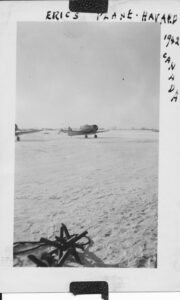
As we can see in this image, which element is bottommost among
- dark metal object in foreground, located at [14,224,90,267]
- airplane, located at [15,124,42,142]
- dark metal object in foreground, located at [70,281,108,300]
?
dark metal object in foreground, located at [70,281,108,300]

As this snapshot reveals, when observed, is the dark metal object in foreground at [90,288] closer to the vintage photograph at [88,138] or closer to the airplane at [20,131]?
the vintage photograph at [88,138]

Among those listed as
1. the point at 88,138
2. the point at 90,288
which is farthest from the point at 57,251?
the point at 88,138

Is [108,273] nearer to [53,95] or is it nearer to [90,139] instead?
[90,139]

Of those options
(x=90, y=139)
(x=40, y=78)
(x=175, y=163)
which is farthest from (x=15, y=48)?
(x=175, y=163)

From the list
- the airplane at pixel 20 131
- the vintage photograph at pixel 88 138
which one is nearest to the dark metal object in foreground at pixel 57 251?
the vintage photograph at pixel 88 138

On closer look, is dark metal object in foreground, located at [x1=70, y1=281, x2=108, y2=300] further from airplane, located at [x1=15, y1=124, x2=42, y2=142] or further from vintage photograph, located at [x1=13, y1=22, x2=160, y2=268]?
airplane, located at [x1=15, y1=124, x2=42, y2=142]

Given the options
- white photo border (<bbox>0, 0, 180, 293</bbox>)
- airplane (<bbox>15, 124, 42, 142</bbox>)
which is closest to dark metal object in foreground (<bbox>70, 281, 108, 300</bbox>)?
white photo border (<bbox>0, 0, 180, 293</bbox>)

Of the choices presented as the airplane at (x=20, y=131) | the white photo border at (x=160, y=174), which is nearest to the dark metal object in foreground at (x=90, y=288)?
the white photo border at (x=160, y=174)

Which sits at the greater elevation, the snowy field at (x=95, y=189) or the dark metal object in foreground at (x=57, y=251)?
the snowy field at (x=95, y=189)

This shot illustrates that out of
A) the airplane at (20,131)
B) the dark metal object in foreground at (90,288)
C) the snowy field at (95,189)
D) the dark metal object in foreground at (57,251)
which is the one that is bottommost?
the dark metal object in foreground at (90,288)
